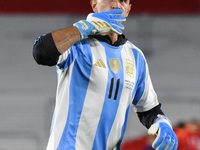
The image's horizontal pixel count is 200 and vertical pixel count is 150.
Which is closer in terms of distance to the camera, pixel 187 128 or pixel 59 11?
pixel 187 128

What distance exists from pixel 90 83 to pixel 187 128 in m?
3.47

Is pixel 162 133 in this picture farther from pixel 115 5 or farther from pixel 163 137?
pixel 115 5

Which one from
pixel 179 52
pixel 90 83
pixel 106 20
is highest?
pixel 106 20

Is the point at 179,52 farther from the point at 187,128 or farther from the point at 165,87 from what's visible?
the point at 187,128

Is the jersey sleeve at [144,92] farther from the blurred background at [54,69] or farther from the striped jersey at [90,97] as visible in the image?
the blurred background at [54,69]

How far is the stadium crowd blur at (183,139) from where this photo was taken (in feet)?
13.8

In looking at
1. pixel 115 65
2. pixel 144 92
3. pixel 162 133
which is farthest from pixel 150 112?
pixel 115 65

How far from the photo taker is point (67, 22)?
17.9 feet

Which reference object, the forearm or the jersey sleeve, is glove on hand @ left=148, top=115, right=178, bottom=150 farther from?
the forearm

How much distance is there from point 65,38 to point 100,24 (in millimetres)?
166

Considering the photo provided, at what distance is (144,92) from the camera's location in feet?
5.18

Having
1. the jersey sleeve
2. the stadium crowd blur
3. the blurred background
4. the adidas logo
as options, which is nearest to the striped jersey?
the adidas logo

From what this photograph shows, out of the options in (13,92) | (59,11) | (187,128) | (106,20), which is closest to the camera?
(106,20)

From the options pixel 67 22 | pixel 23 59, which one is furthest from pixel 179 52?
pixel 23 59
